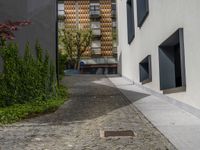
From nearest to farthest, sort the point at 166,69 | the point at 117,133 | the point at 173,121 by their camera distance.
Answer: the point at 117,133, the point at 173,121, the point at 166,69

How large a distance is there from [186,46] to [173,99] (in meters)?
2.38

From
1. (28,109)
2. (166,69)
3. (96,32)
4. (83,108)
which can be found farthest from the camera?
(96,32)

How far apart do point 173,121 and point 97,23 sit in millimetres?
42631

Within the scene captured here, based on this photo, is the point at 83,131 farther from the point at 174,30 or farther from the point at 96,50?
the point at 96,50

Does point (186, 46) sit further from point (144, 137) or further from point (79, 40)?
point (79, 40)

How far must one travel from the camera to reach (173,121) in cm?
861

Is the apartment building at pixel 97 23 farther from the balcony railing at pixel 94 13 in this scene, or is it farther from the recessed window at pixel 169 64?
the recessed window at pixel 169 64

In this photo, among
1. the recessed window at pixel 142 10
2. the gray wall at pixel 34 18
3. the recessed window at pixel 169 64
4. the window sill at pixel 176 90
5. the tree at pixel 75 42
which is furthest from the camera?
the tree at pixel 75 42

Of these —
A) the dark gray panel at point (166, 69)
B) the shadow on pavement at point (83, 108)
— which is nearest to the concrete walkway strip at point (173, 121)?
the dark gray panel at point (166, 69)

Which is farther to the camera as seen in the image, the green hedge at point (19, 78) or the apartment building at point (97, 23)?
the apartment building at point (97, 23)

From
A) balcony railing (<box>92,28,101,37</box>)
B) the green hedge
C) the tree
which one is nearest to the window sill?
the green hedge

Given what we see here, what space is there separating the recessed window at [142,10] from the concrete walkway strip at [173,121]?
451 cm

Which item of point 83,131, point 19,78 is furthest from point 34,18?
point 83,131

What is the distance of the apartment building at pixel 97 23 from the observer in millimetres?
49094
